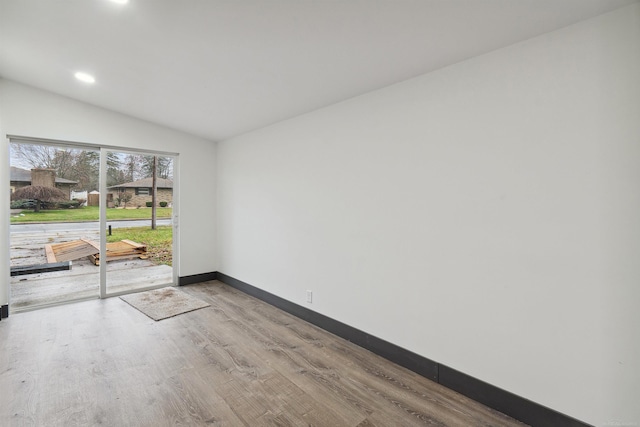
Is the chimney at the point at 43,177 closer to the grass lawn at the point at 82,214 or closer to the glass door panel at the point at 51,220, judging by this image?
the glass door panel at the point at 51,220

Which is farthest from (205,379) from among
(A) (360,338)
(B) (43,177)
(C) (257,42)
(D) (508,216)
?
(B) (43,177)

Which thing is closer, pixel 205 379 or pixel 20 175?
pixel 205 379

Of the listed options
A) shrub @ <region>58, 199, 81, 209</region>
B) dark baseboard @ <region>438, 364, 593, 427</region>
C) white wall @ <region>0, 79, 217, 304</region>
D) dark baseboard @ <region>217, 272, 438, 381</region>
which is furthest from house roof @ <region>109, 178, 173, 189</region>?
dark baseboard @ <region>438, 364, 593, 427</region>

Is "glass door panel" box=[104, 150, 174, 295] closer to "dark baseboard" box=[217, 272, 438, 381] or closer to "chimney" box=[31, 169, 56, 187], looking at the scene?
"chimney" box=[31, 169, 56, 187]

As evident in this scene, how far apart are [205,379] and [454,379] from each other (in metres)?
1.87

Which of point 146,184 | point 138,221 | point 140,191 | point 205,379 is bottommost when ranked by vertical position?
point 205,379

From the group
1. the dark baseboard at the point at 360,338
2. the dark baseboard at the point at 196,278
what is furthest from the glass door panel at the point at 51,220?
the dark baseboard at the point at 360,338

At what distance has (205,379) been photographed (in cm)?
226

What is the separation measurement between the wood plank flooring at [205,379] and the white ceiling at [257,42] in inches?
93.8

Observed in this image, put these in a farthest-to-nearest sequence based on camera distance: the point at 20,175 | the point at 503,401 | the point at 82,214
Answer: the point at 82,214 < the point at 20,175 < the point at 503,401

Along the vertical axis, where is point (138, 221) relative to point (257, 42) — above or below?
below

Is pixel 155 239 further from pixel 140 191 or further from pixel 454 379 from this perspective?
pixel 454 379

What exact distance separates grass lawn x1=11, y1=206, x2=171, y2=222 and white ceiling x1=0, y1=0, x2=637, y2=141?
1557mm

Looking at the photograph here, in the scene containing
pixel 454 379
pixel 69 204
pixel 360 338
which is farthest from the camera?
pixel 69 204
